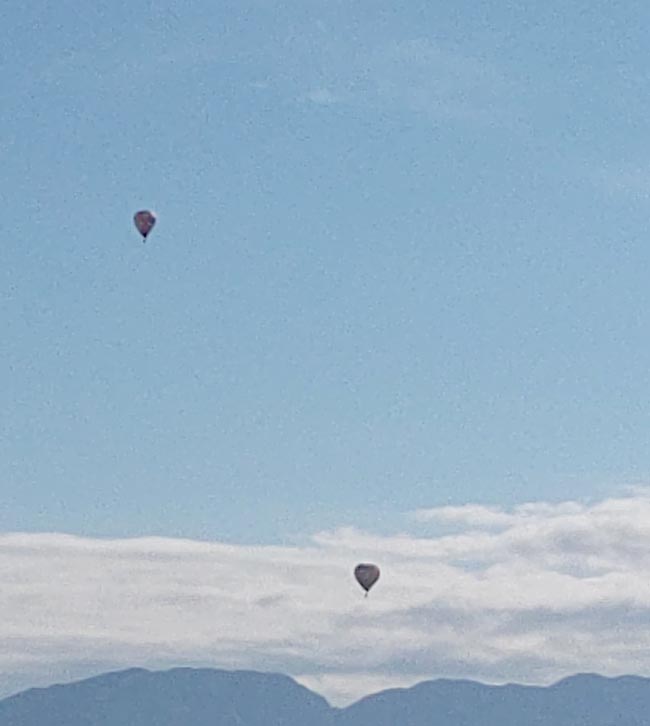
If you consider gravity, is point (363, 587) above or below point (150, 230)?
below

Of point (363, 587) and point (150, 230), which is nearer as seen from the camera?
point (150, 230)
